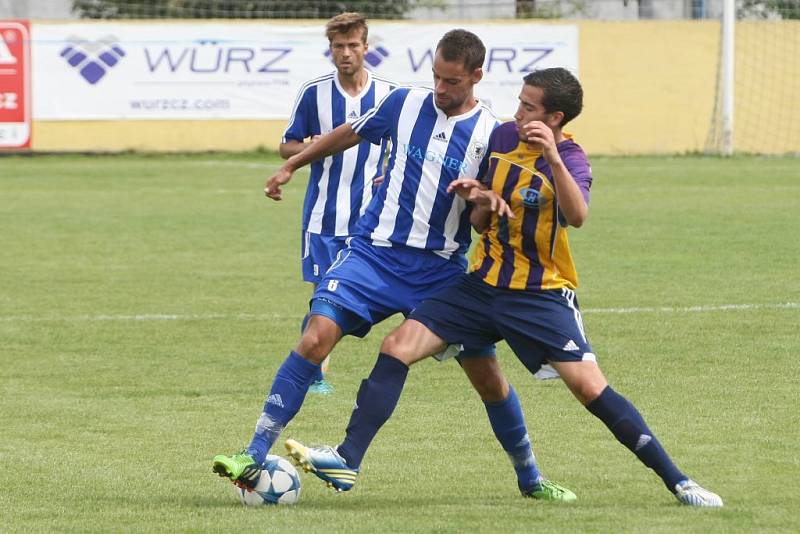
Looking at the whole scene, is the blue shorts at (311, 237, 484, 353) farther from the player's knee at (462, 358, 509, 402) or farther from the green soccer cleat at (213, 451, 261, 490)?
the green soccer cleat at (213, 451, 261, 490)

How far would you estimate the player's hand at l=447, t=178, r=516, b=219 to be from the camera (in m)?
5.34

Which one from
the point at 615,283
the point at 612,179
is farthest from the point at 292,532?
the point at 612,179

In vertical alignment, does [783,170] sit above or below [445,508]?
below

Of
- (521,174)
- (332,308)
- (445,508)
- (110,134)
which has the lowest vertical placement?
(110,134)

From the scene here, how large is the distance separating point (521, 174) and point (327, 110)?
2.98 m

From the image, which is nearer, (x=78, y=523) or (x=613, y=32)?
(x=78, y=523)

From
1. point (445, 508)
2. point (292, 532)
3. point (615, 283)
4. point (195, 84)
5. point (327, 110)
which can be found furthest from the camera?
point (195, 84)

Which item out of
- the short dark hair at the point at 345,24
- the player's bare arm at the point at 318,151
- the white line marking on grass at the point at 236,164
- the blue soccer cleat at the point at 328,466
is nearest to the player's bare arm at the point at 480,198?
the player's bare arm at the point at 318,151

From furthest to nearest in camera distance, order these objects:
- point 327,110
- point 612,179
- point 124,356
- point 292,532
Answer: point 612,179 → point 124,356 → point 327,110 → point 292,532

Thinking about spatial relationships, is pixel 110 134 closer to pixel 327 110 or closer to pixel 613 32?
pixel 613 32

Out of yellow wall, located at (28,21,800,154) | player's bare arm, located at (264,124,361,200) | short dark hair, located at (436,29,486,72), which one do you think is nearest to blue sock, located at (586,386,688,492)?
short dark hair, located at (436,29,486,72)

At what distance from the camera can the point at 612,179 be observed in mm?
21953

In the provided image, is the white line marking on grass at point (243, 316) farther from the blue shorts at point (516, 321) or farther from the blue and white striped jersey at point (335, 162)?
the blue shorts at point (516, 321)

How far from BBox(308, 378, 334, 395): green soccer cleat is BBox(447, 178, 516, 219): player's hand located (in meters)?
2.89
